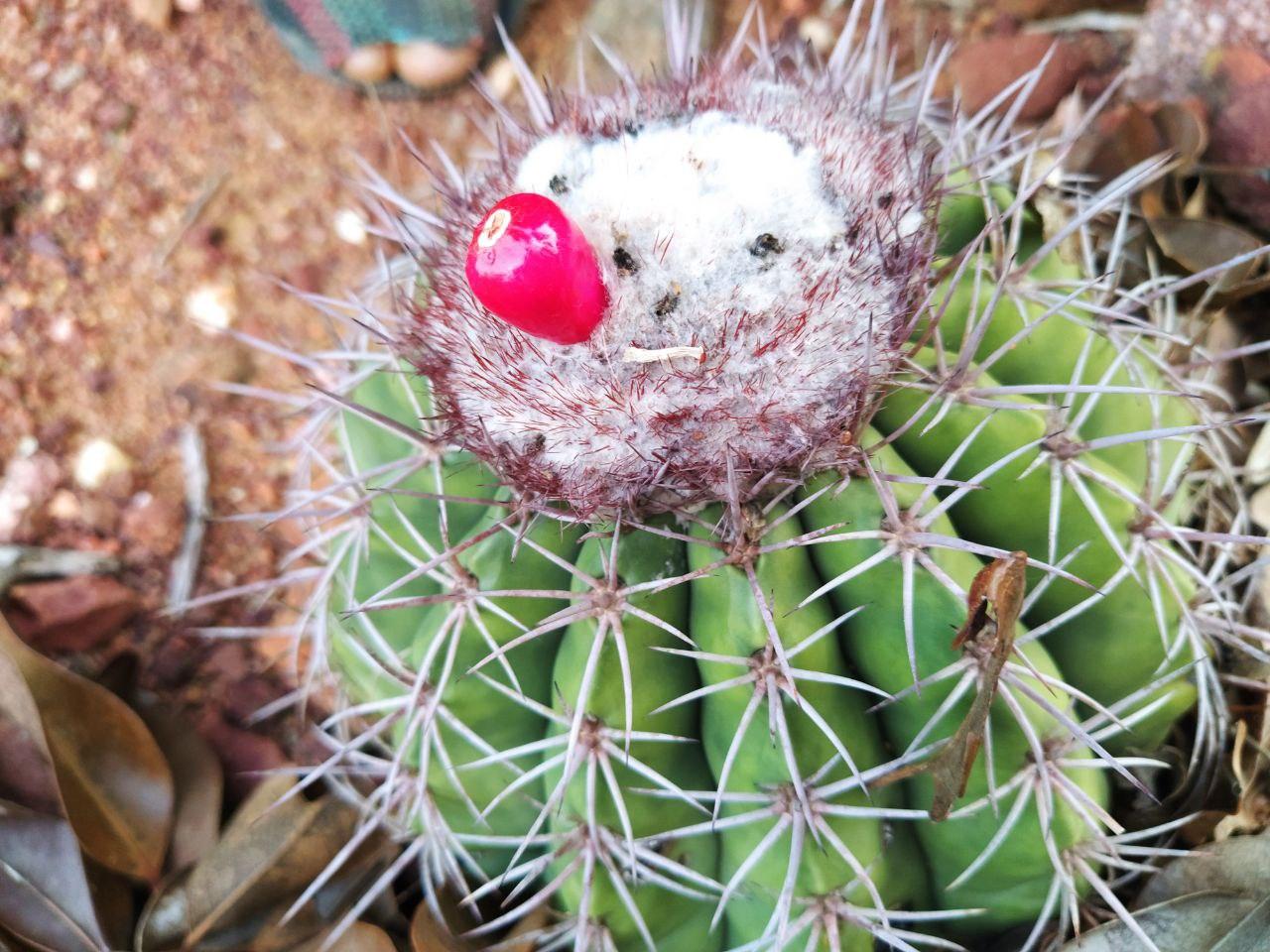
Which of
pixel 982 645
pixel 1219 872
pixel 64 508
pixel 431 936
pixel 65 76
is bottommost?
pixel 1219 872

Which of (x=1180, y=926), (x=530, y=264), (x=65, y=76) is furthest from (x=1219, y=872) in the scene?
(x=65, y=76)

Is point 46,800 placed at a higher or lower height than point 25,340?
lower

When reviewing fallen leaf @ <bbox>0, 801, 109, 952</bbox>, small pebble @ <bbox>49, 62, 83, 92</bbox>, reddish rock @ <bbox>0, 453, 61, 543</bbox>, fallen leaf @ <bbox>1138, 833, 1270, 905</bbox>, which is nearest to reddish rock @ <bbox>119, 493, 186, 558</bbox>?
reddish rock @ <bbox>0, 453, 61, 543</bbox>

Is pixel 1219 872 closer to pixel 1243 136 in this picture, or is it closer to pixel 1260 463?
pixel 1260 463

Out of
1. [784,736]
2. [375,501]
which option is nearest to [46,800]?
[375,501]

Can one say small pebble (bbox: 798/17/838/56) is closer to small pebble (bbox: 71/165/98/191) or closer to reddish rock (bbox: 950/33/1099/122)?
reddish rock (bbox: 950/33/1099/122)

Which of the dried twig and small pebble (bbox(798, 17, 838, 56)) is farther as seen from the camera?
small pebble (bbox(798, 17, 838, 56))

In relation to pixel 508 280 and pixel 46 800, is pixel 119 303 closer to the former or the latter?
pixel 46 800
